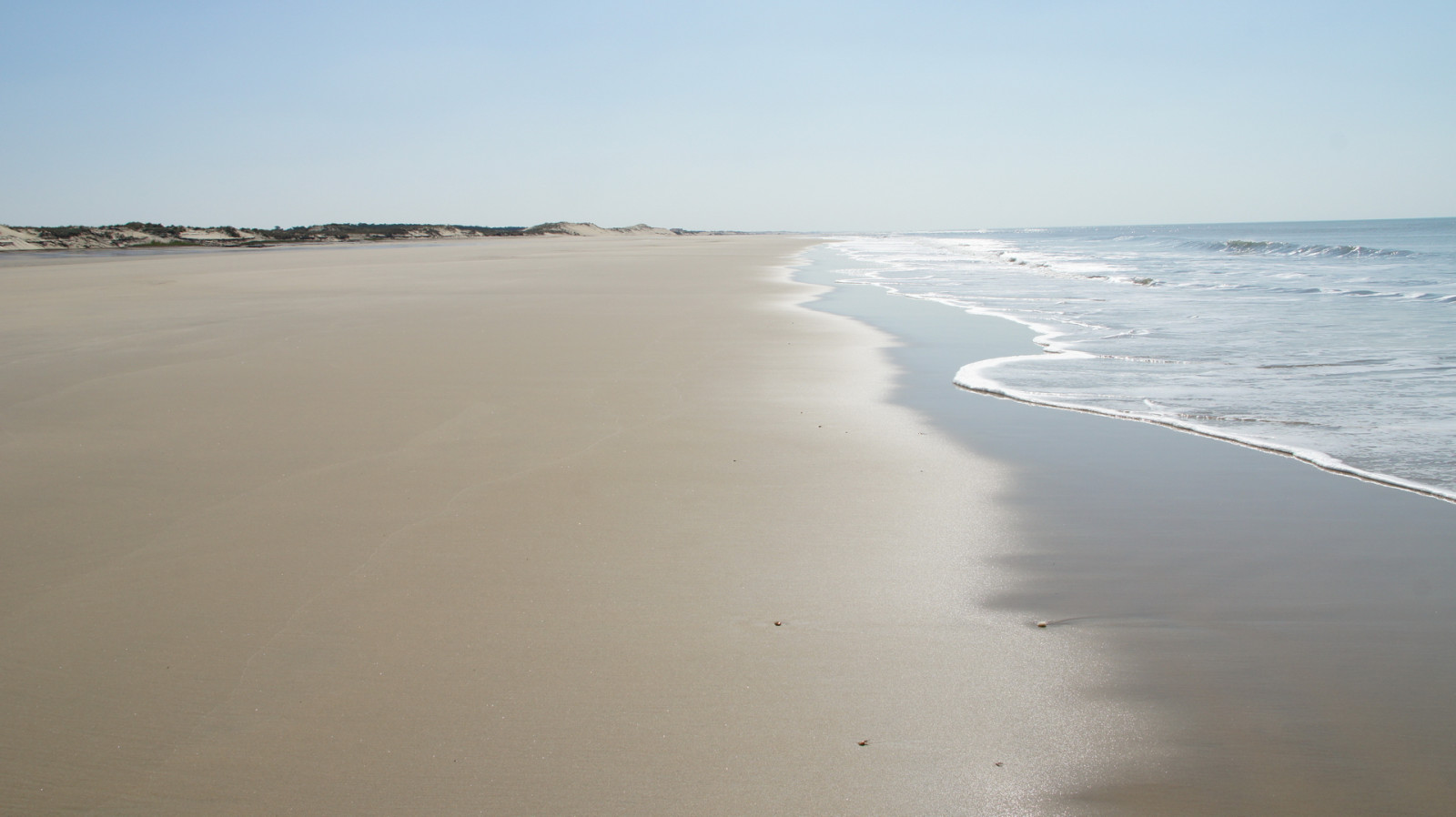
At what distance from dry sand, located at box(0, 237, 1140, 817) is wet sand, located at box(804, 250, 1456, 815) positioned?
165mm

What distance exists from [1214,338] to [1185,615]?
24.7ft

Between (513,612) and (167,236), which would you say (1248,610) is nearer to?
(513,612)

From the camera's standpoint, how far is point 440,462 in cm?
429

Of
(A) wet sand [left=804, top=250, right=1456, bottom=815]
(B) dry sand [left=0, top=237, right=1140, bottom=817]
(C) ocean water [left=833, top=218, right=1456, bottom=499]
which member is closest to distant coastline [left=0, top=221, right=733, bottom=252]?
(C) ocean water [left=833, top=218, right=1456, bottom=499]

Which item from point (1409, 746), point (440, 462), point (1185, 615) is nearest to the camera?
point (1409, 746)

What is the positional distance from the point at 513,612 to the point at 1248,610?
2.32 metres

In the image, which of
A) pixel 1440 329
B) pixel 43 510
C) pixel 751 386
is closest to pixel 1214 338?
pixel 1440 329

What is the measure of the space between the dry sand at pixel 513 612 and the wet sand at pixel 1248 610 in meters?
0.16

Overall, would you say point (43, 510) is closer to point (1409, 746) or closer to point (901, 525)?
point (901, 525)

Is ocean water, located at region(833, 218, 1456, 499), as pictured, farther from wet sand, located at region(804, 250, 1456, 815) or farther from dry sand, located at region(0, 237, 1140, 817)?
dry sand, located at region(0, 237, 1140, 817)

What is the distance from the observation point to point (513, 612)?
2.70m

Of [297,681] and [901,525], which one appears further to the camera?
[901,525]

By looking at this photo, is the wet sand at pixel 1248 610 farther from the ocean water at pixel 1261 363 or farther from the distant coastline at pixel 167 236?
the distant coastline at pixel 167 236

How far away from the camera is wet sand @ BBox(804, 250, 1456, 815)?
195cm
